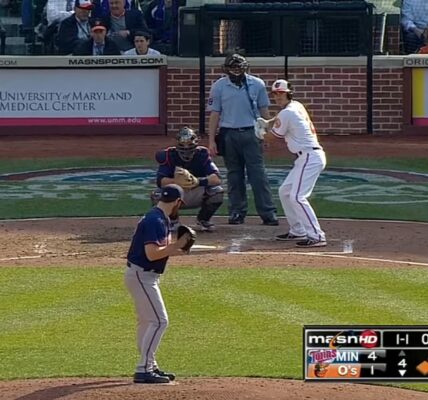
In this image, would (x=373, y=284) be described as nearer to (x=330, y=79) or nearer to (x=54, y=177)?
(x=54, y=177)

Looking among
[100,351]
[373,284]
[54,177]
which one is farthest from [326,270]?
[54,177]

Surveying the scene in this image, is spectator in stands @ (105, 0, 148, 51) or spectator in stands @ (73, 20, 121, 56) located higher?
spectator in stands @ (105, 0, 148, 51)

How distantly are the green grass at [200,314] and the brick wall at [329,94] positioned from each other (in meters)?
10.6

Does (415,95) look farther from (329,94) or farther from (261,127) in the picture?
(261,127)

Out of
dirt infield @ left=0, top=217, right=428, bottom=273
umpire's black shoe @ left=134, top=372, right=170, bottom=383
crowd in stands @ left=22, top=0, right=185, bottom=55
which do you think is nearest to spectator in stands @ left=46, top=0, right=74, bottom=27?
crowd in stands @ left=22, top=0, right=185, bottom=55

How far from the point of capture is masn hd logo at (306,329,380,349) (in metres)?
7.07

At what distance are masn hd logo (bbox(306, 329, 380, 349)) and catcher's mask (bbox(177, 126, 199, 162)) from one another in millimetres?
6797

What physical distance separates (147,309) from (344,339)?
1891 millimetres

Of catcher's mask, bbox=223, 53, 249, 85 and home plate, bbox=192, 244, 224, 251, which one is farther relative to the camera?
catcher's mask, bbox=223, 53, 249, 85

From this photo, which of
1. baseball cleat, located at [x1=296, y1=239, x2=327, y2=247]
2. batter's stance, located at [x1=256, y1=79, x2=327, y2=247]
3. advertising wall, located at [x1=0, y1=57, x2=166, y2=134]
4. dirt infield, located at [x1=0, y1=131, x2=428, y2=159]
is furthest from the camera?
advertising wall, located at [x1=0, y1=57, x2=166, y2=134]

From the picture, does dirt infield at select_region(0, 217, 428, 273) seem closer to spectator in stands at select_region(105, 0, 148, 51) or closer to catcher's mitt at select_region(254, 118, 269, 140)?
catcher's mitt at select_region(254, 118, 269, 140)

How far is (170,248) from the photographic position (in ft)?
27.9

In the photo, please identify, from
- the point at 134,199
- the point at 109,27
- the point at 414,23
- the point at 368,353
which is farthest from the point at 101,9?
the point at 368,353

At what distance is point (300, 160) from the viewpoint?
13.9 meters
